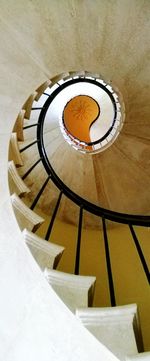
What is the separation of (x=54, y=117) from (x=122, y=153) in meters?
2.31

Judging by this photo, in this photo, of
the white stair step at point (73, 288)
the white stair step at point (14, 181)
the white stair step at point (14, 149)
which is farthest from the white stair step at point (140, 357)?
the white stair step at point (14, 149)

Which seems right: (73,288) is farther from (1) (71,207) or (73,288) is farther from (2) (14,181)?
(1) (71,207)

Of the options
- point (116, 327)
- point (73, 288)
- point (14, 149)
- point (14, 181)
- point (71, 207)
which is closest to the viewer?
point (116, 327)

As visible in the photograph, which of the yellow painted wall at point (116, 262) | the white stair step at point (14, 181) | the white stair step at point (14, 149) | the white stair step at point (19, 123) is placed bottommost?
the yellow painted wall at point (116, 262)

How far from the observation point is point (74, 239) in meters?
5.14

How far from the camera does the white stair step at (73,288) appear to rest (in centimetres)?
211

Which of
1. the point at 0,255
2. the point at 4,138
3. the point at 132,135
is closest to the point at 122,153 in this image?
the point at 132,135

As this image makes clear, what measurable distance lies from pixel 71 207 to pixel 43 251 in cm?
298

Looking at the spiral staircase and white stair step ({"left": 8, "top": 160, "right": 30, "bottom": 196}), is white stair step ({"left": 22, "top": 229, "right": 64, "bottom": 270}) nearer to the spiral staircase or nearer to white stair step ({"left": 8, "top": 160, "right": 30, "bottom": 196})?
the spiral staircase

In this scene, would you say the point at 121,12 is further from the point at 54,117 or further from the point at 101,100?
the point at 101,100

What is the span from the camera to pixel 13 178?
313 cm

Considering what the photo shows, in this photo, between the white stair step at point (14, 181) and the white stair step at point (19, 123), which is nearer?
the white stair step at point (14, 181)

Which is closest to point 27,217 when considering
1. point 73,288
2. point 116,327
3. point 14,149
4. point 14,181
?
point 14,181

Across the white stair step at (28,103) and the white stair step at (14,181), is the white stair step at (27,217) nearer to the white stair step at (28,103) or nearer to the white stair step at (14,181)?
the white stair step at (14,181)
